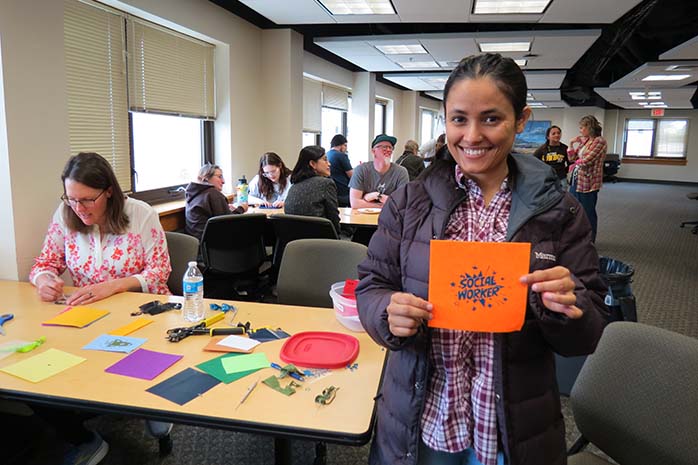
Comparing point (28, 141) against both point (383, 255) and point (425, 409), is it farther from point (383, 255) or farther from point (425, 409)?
point (425, 409)

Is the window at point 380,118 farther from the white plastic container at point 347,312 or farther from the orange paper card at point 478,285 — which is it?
the orange paper card at point 478,285

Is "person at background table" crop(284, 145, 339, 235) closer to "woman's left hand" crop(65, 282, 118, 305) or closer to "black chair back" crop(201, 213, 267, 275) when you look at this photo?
"black chair back" crop(201, 213, 267, 275)

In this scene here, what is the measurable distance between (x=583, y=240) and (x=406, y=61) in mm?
7117

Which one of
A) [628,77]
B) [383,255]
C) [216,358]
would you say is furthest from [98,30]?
[628,77]

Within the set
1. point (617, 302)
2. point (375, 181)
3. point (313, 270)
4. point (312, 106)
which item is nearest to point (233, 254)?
point (313, 270)

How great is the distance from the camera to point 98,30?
12.2ft

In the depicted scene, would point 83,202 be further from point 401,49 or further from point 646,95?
point 646,95

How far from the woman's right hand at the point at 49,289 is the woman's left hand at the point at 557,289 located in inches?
76.6

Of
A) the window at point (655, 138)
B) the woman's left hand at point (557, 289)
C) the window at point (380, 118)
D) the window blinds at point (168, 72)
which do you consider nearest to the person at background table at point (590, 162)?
the window blinds at point (168, 72)

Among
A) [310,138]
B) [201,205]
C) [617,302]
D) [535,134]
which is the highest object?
[535,134]

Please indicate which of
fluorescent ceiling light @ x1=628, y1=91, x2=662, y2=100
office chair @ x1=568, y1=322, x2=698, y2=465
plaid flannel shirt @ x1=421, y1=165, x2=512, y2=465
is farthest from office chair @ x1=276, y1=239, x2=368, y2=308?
fluorescent ceiling light @ x1=628, y1=91, x2=662, y2=100

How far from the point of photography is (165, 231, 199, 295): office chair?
254cm

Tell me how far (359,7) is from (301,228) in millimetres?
2651

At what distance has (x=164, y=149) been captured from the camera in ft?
15.7
